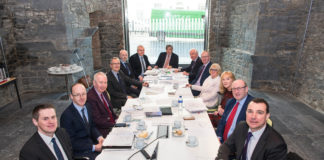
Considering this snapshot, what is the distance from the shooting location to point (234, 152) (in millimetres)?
2262

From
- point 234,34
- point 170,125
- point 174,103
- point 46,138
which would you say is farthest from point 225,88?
point 234,34

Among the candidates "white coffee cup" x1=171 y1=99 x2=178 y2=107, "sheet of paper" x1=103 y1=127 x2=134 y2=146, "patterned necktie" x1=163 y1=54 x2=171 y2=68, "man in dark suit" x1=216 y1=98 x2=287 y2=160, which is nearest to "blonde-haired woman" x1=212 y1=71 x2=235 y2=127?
"white coffee cup" x1=171 y1=99 x2=178 y2=107

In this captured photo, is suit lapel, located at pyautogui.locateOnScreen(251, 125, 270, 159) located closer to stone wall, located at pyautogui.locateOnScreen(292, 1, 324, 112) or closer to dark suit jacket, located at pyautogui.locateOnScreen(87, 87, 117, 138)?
dark suit jacket, located at pyautogui.locateOnScreen(87, 87, 117, 138)

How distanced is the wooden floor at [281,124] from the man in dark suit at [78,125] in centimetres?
170

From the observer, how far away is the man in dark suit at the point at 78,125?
244cm

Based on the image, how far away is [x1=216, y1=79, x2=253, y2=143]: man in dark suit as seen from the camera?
2.62 metres

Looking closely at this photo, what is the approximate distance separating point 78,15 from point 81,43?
86 cm

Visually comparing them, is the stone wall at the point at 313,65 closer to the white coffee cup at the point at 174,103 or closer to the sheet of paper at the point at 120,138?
the white coffee cup at the point at 174,103

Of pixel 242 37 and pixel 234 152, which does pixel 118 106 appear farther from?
pixel 242 37

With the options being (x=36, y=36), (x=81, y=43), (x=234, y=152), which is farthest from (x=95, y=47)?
(x=234, y=152)

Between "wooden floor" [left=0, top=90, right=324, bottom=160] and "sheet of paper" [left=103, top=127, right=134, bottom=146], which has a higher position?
"sheet of paper" [left=103, top=127, right=134, bottom=146]

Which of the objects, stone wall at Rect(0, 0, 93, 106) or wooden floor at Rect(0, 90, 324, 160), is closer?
wooden floor at Rect(0, 90, 324, 160)

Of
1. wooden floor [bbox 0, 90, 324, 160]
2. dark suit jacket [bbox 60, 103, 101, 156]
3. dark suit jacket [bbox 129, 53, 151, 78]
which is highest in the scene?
dark suit jacket [bbox 129, 53, 151, 78]

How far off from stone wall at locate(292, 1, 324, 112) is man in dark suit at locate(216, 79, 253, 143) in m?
3.50
